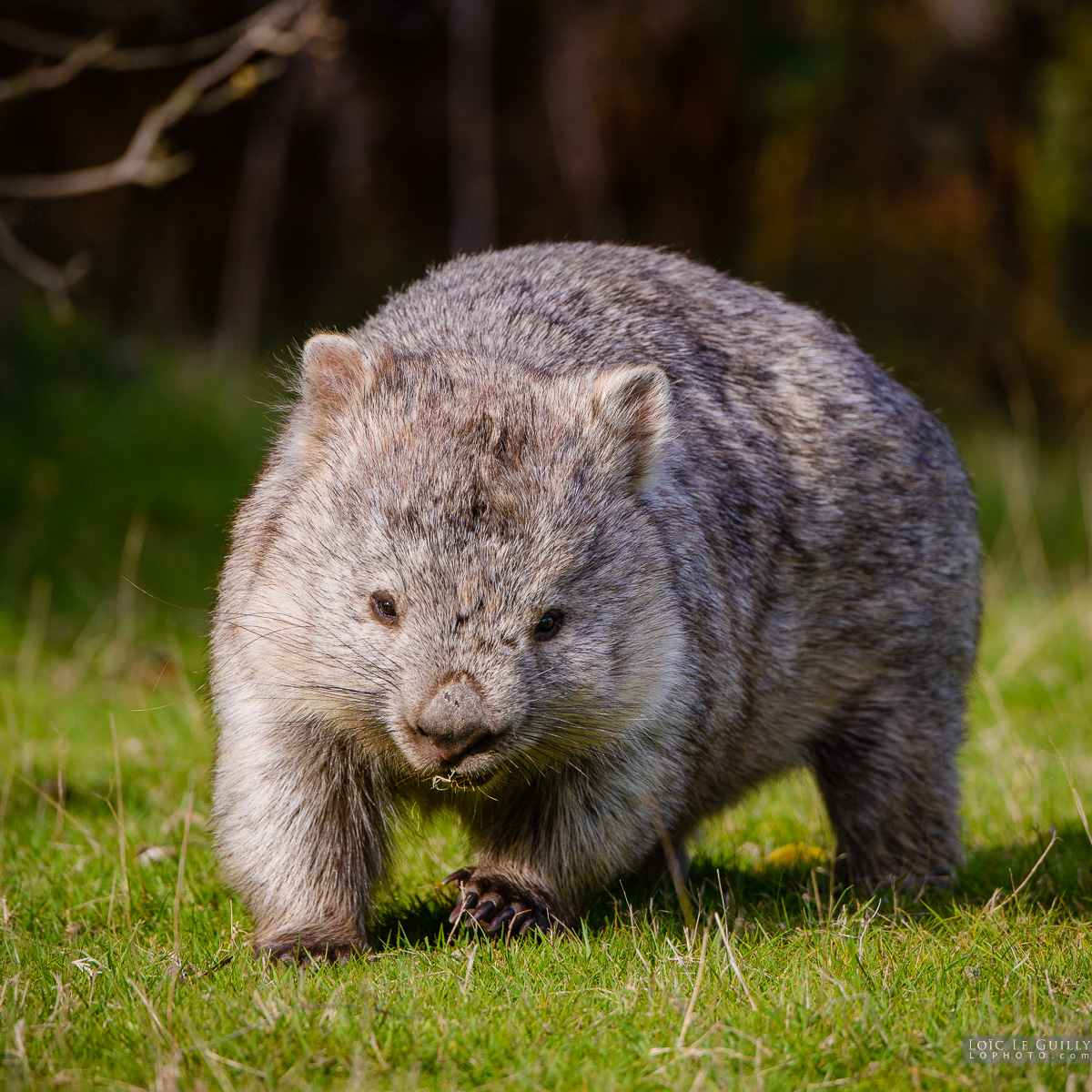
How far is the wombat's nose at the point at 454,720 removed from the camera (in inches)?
147

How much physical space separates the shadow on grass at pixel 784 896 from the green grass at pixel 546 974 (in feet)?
0.05

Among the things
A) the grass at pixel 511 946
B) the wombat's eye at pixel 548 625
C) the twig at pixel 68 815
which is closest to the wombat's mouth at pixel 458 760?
the wombat's eye at pixel 548 625

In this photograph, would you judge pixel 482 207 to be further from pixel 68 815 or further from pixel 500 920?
pixel 500 920

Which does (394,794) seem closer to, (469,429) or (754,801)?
(469,429)

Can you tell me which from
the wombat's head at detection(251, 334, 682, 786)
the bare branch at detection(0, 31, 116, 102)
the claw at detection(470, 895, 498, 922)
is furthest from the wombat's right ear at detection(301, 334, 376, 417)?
the bare branch at detection(0, 31, 116, 102)

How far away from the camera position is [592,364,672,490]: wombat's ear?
173 inches

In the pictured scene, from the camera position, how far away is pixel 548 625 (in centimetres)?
405

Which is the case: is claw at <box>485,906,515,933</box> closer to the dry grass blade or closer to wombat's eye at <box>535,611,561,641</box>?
the dry grass blade

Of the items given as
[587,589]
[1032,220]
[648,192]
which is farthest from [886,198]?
[587,589]

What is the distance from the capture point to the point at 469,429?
165 inches

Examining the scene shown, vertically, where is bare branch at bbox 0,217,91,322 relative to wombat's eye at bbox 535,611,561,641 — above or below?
above

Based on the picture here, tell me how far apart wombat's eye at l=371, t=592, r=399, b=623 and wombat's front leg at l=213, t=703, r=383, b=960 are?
53 cm

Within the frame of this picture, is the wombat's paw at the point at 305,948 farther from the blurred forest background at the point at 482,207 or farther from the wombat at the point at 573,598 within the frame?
the blurred forest background at the point at 482,207

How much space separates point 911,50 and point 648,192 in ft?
10.9
